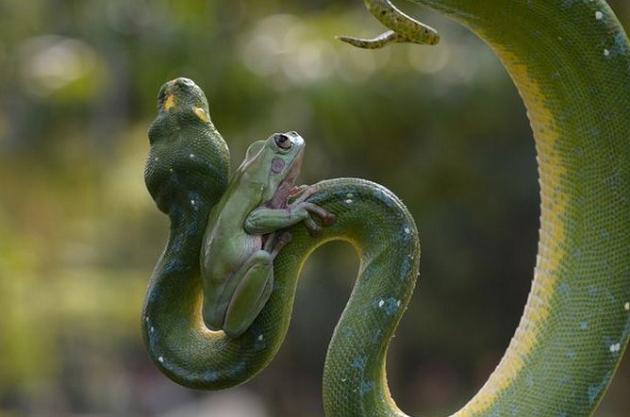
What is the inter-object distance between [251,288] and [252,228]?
96 mm

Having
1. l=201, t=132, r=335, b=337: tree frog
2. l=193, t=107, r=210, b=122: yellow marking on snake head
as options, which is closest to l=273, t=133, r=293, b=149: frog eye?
l=201, t=132, r=335, b=337: tree frog

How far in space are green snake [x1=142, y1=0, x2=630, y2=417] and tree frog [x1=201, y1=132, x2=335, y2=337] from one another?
33 millimetres

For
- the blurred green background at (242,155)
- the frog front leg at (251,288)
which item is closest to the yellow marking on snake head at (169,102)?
the frog front leg at (251,288)

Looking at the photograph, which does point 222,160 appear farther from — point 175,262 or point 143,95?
point 143,95

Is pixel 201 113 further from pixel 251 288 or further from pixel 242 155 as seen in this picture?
pixel 242 155

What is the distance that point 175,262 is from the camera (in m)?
1.77

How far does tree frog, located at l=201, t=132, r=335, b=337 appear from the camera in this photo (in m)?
1.71

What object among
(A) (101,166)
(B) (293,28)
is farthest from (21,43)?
(B) (293,28)

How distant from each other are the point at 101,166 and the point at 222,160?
35.3 ft

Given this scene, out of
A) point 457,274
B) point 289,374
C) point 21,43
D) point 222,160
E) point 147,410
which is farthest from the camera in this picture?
point 147,410

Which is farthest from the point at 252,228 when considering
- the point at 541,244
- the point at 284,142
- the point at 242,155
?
the point at 242,155

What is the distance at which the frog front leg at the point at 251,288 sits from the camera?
1690 millimetres

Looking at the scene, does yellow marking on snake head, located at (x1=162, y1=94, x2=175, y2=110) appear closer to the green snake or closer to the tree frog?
the green snake

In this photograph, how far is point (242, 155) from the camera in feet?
36.8
